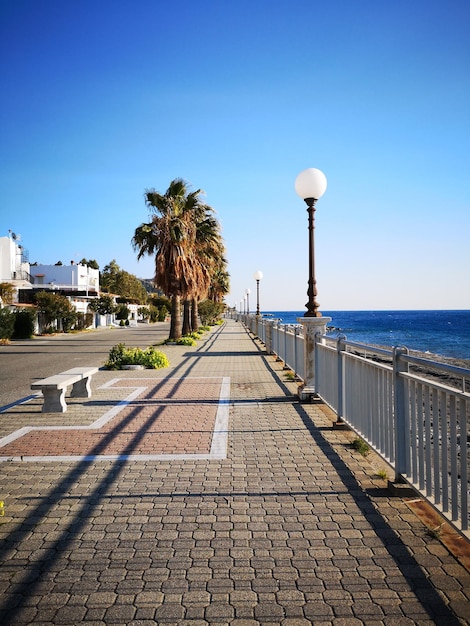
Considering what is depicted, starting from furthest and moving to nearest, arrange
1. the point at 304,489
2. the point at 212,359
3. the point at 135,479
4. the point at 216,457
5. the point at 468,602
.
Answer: the point at 212,359
the point at 216,457
the point at 135,479
the point at 304,489
the point at 468,602

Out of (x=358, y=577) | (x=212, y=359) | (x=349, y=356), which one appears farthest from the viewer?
(x=212, y=359)

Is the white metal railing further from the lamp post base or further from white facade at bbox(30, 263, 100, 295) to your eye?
white facade at bbox(30, 263, 100, 295)

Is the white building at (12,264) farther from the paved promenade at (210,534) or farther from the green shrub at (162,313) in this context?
the paved promenade at (210,534)

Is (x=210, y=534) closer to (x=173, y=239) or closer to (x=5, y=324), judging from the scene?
(x=173, y=239)

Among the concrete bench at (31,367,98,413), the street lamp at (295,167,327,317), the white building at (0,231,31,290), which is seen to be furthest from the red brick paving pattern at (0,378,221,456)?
the white building at (0,231,31,290)

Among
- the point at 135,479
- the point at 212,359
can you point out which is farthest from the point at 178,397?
the point at 212,359

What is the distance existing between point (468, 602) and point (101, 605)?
81.1 inches

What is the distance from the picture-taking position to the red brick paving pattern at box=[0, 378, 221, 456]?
6.04 m

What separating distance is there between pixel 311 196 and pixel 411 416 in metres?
5.72

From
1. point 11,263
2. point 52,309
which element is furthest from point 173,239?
point 11,263

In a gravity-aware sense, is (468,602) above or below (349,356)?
below

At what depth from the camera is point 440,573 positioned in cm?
309

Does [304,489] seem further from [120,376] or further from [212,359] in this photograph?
[212,359]

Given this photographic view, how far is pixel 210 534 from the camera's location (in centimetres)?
372
